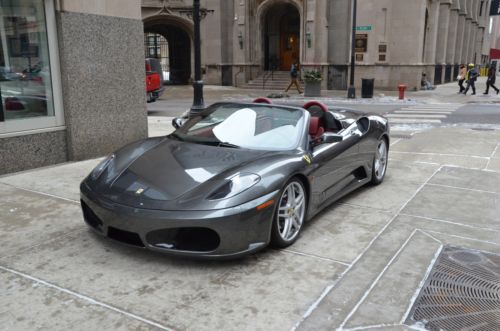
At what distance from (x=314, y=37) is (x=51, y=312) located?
1072 inches

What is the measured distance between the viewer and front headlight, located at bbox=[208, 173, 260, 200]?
3769 mm

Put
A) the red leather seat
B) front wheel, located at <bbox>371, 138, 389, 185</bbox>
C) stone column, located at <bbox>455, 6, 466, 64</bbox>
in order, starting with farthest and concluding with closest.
Result: 1. stone column, located at <bbox>455, 6, 466, 64</bbox>
2. front wheel, located at <bbox>371, 138, 389, 185</bbox>
3. the red leather seat

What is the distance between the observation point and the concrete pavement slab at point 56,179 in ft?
19.7

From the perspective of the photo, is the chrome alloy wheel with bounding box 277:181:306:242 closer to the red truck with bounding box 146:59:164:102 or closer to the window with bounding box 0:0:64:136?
the window with bounding box 0:0:64:136

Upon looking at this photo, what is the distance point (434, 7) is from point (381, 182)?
27.4 meters

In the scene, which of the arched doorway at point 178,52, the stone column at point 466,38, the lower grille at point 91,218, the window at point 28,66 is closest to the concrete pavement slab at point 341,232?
the lower grille at point 91,218

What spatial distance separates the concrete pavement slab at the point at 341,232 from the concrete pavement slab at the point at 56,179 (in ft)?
9.38

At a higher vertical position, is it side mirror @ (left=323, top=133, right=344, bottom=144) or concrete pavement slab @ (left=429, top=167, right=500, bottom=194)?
side mirror @ (left=323, top=133, right=344, bottom=144)

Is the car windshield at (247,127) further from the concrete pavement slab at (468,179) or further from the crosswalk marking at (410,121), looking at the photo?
the crosswalk marking at (410,121)

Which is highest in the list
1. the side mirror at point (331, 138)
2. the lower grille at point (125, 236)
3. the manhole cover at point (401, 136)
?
the side mirror at point (331, 138)

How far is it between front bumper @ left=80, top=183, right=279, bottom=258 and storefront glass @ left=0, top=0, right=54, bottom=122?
406cm

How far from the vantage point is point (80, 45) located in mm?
7645

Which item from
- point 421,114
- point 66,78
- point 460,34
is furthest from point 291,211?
point 460,34

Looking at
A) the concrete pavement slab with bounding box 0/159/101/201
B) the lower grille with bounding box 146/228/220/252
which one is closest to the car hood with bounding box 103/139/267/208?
the lower grille with bounding box 146/228/220/252
